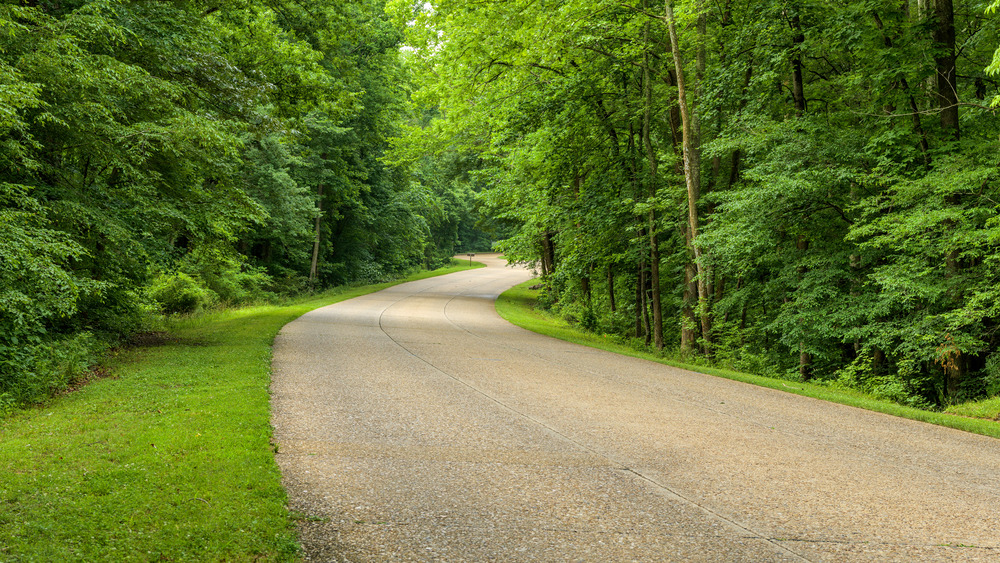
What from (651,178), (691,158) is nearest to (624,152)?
(651,178)

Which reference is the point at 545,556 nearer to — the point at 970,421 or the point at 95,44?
the point at 970,421

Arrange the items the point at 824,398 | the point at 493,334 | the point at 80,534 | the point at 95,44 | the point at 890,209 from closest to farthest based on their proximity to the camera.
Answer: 1. the point at 80,534
2. the point at 824,398
3. the point at 95,44
4. the point at 890,209
5. the point at 493,334

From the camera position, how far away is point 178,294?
2130 centimetres

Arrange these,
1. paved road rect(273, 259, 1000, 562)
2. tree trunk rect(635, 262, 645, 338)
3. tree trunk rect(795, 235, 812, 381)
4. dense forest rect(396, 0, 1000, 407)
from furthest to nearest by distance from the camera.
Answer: tree trunk rect(635, 262, 645, 338) < tree trunk rect(795, 235, 812, 381) < dense forest rect(396, 0, 1000, 407) < paved road rect(273, 259, 1000, 562)

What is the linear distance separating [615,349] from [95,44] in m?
13.4

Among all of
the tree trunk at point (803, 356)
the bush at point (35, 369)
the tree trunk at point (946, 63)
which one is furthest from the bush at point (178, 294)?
the tree trunk at point (946, 63)

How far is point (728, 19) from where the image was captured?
55.9ft

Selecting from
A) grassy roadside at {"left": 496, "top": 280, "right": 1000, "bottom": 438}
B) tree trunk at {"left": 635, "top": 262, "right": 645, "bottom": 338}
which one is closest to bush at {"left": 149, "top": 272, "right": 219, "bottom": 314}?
grassy roadside at {"left": 496, "top": 280, "right": 1000, "bottom": 438}

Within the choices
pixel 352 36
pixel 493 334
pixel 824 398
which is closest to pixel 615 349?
pixel 493 334

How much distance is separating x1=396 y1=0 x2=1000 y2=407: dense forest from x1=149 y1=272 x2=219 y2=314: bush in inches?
386

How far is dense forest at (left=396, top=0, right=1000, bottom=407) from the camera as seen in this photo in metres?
11.4

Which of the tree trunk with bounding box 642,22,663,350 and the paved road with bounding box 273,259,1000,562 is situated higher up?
the tree trunk with bounding box 642,22,663,350

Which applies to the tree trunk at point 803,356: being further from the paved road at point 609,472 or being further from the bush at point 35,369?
the bush at point 35,369

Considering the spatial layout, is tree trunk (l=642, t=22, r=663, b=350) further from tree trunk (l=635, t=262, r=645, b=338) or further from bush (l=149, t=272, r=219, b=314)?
bush (l=149, t=272, r=219, b=314)
